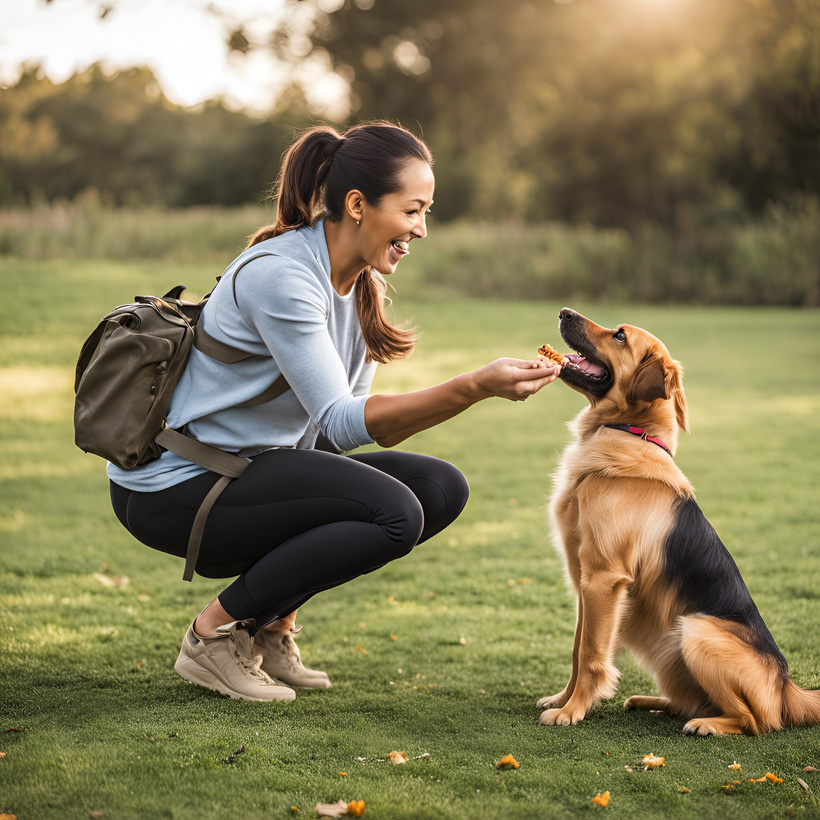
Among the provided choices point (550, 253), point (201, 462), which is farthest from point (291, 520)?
point (550, 253)

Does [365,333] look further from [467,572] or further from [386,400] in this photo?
[467,572]

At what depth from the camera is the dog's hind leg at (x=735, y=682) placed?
10.1 ft

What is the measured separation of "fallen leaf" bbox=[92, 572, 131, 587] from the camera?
4949mm

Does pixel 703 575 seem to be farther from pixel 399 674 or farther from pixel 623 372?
pixel 399 674

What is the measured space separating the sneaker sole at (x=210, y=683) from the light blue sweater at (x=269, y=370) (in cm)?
70

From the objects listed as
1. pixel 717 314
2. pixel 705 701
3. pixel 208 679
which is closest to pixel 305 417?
pixel 208 679

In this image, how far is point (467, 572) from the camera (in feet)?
17.4

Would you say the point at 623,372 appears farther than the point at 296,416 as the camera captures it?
Yes

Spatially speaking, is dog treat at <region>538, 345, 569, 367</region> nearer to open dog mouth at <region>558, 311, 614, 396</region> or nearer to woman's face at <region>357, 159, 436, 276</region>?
open dog mouth at <region>558, 311, 614, 396</region>

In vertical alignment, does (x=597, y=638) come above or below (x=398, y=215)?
below

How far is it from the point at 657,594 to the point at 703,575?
18cm

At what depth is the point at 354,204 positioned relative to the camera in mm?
3230

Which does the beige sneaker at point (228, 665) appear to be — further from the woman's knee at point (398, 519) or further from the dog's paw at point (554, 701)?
the dog's paw at point (554, 701)

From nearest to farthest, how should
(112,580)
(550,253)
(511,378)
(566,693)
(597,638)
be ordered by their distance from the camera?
(511,378)
(597,638)
(566,693)
(112,580)
(550,253)
